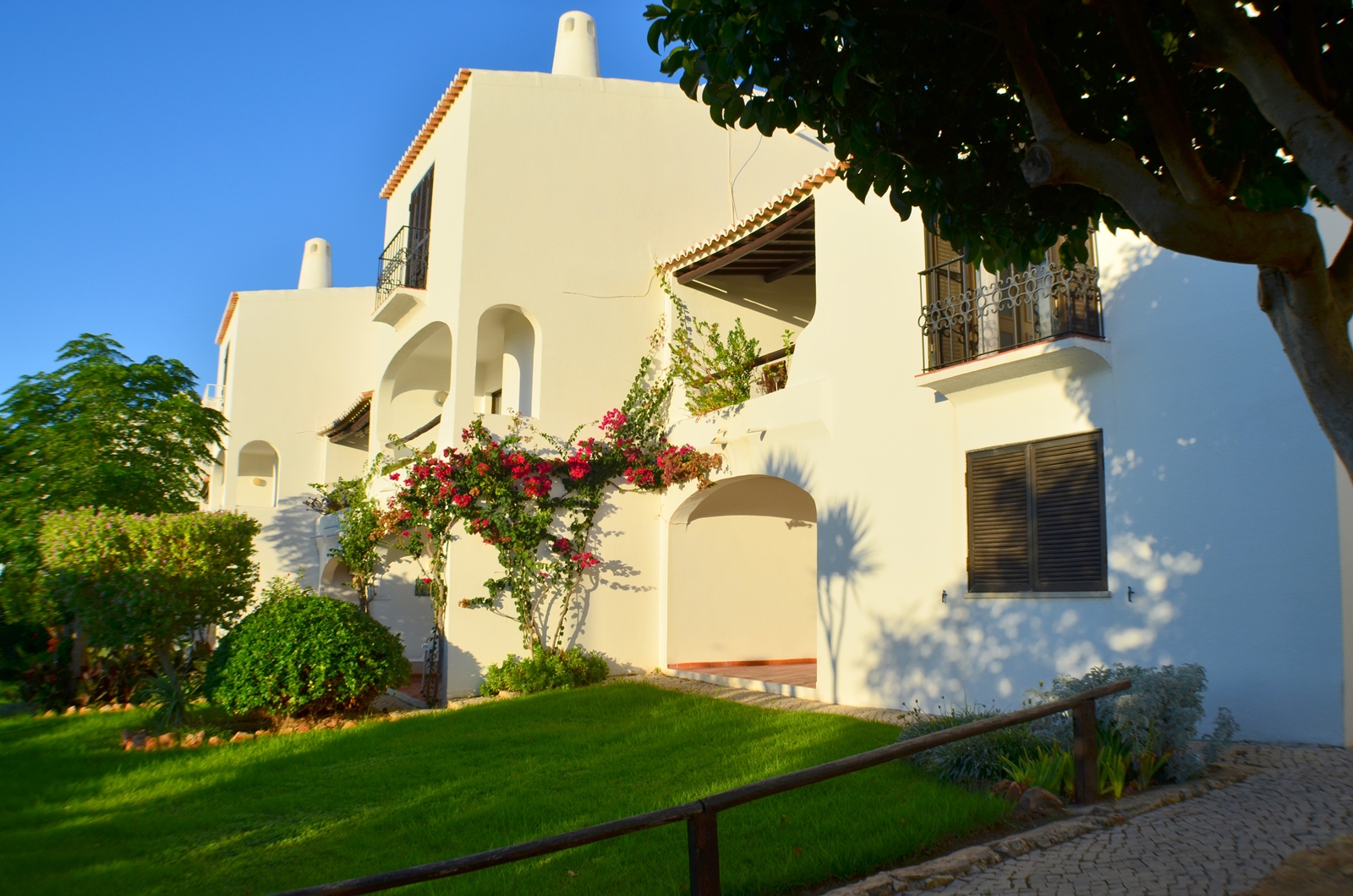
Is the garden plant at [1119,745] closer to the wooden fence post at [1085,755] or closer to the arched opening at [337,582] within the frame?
the wooden fence post at [1085,755]

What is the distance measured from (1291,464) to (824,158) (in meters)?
11.5

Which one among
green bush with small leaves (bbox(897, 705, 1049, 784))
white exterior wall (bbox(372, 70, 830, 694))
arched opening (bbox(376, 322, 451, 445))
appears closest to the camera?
green bush with small leaves (bbox(897, 705, 1049, 784))

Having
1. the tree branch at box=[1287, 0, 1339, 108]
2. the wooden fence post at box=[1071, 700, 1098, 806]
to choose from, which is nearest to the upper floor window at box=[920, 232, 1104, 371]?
the wooden fence post at box=[1071, 700, 1098, 806]

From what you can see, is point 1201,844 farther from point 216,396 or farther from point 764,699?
point 216,396

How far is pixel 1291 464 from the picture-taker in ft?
25.9

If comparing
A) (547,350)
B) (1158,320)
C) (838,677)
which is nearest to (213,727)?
(547,350)

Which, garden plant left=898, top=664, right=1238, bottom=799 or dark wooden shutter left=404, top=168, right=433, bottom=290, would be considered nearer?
garden plant left=898, top=664, right=1238, bottom=799

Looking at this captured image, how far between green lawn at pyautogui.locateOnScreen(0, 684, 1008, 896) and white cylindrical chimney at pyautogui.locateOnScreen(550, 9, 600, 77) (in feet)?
37.1

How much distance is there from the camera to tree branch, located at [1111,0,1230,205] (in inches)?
173

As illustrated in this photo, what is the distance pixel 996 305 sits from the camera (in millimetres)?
10203

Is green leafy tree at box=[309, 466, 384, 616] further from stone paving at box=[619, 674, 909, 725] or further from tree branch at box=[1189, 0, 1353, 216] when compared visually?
tree branch at box=[1189, 0, 1353, 216]

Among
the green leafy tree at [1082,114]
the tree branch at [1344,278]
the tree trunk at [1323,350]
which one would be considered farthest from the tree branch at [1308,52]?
the tree trunk at [1323,350]

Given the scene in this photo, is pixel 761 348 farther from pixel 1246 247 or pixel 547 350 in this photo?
pixel 1246 247

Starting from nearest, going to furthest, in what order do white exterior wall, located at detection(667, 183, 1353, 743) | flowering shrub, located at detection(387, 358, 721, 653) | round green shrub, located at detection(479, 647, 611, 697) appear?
1. white exterior wall, located at detection(667, 183, 1353, 743)
2. round green shrub, located at detection(479, 647, 611, 697)
3. flowering shrub, located at detection(387, 358, 721, 653)
